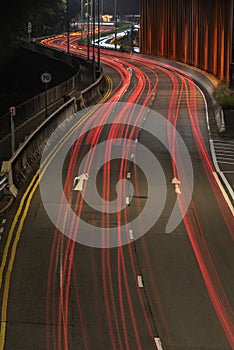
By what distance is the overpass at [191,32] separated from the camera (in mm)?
65062

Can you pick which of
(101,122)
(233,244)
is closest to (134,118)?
(101,122)

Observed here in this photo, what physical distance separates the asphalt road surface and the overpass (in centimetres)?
3090

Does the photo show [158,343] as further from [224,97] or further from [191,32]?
[191,32]

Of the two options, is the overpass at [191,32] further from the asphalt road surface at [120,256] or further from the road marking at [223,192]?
the road marking at [223,192]

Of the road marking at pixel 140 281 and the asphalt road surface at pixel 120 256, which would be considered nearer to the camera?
the asphalt road surface at pixel 120 256

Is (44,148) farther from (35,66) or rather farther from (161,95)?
(35,66)

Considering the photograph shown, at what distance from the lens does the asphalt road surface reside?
47.0ft

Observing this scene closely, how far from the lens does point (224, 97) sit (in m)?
48.1

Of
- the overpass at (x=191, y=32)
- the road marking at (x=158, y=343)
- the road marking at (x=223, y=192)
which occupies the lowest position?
the road marking at (x=158, y=343)

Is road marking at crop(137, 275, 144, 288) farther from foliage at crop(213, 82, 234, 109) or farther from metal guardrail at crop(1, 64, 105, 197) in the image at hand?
foliage at crop(213, 82, 234, 109)

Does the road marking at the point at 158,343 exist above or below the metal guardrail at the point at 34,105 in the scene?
below

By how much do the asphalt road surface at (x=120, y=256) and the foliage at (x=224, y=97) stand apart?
32.8ft

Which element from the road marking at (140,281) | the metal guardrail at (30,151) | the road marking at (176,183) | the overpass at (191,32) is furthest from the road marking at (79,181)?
the overpass at (191,32)

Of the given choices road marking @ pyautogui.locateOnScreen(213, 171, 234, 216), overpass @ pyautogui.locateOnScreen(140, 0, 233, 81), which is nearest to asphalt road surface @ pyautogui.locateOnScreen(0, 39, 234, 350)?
road marking @ pyautogui.locateOnScreen(213, 171, 234, 216)
